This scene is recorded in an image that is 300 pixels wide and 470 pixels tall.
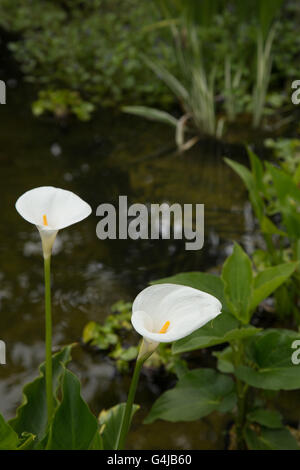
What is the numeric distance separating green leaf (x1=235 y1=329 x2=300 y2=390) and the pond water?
0.34 m

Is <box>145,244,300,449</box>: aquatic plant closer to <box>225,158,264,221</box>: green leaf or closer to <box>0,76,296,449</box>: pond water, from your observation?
<box>0,76,296,449</box>: pond water

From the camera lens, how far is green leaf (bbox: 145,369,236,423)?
1098mm

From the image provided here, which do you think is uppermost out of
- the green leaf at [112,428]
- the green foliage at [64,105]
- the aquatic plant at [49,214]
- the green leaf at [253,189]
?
the green foliage at [64,105]

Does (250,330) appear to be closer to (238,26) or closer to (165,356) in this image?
(165,356)

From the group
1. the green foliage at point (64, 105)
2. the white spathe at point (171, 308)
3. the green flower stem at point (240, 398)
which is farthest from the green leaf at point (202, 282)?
the green foliage at point (64, 105)

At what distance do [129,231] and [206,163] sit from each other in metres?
0.66

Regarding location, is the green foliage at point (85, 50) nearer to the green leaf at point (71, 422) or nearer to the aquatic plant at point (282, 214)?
the aquatic plant at point (282, 214)

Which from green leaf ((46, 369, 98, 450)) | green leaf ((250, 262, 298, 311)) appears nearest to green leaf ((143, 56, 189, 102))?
green leaf ((250, 262, 298, 311))

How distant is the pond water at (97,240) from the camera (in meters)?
1.48

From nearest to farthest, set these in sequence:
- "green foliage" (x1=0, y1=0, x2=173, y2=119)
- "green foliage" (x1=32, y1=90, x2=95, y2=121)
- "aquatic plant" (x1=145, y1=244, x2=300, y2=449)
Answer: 1. "aquatic plant" (x1=145, y1=244, x2=300, y2=449)
2. "green foliage" (x1=32, y1=90, x2=95, y2=121)
3. "green foliage" (x1=0, y1=0, x2=173, y2=119)

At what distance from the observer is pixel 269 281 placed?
3.48 feet

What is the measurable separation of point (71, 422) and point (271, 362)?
0.43m

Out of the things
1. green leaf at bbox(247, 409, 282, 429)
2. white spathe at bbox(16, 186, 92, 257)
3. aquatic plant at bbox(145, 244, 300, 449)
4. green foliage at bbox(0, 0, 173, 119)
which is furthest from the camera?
green foliage at bbox(0, 0, 173, 119)

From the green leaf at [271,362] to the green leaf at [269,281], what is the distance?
0.07 m
